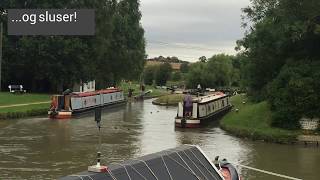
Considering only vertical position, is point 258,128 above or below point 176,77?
below

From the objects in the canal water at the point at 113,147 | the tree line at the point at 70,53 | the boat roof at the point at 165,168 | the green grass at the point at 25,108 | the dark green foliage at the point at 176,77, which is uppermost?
the tree line at the point at 70,53

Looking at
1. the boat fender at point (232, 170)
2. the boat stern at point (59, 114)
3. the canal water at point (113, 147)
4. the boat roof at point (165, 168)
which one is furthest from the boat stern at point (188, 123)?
the boat roof at point (165, 168)

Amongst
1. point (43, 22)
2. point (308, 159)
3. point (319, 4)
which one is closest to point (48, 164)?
point (308, 159)

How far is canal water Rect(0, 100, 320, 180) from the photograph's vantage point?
21.5 metres

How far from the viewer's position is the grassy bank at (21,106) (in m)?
41.4

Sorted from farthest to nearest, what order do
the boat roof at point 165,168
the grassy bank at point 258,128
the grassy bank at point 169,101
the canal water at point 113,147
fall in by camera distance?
the grassy bank at point 169,101 < the grassy bank at point 258,128 < the canal water at point 113,147 < the boat roof at point 165,168

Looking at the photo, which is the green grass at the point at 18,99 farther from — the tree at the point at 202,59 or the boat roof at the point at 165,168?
the tree at the point at 202,59

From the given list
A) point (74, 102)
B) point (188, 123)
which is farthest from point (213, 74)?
point (188, 123)

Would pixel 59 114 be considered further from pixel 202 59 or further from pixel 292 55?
pixel 202 59

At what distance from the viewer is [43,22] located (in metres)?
54.6

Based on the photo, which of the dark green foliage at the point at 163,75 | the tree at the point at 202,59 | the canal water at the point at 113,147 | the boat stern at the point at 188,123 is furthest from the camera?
the dark green foliage at the point at 163,75

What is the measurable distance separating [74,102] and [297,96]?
22.4m
